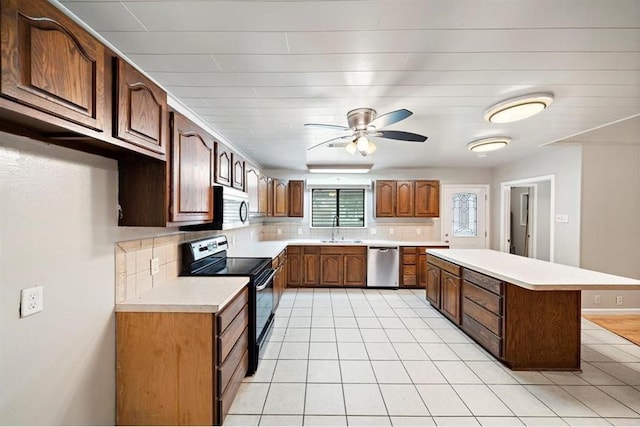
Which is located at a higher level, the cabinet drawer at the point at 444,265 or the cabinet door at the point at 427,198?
the cabinet door at the point at 427,198

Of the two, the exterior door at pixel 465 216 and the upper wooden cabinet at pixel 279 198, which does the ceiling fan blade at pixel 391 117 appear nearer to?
the upper wooden cabinet at pixel 279 198

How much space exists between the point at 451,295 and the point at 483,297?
0.66 m

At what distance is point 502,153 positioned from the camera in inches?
163

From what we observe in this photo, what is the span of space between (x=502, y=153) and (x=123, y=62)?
470 centimetres

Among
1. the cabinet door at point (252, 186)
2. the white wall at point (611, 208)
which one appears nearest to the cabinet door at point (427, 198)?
the white wall at point (611, 208)

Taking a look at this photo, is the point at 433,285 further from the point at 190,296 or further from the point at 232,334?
the point at 190,296

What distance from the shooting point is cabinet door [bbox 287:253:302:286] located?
4.92m

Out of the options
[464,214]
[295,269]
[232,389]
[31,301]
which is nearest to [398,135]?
[232,389]

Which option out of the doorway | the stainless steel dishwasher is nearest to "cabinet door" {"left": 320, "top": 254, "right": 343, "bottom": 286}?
the stainless steel dishwasher

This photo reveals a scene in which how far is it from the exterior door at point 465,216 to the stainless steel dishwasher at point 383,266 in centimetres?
133

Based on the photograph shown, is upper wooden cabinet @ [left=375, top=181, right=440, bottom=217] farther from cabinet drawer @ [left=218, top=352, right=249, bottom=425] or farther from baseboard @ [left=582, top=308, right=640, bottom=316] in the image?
cabinet drawer @ [left=218, top=352, right=249, bottom=425]

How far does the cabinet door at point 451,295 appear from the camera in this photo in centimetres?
319

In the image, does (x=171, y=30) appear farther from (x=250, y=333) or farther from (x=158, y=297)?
(x=250, y=333)

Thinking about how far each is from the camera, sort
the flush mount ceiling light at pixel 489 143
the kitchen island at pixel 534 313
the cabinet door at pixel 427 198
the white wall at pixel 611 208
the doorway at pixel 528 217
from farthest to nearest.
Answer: the cabinet door at pixel 427 198, the doorway at pixel 528 217, the white wall at pixel 611 208, the flush mount ceiling light at pixel 489 143, the kitchen island at pixel 534 313
